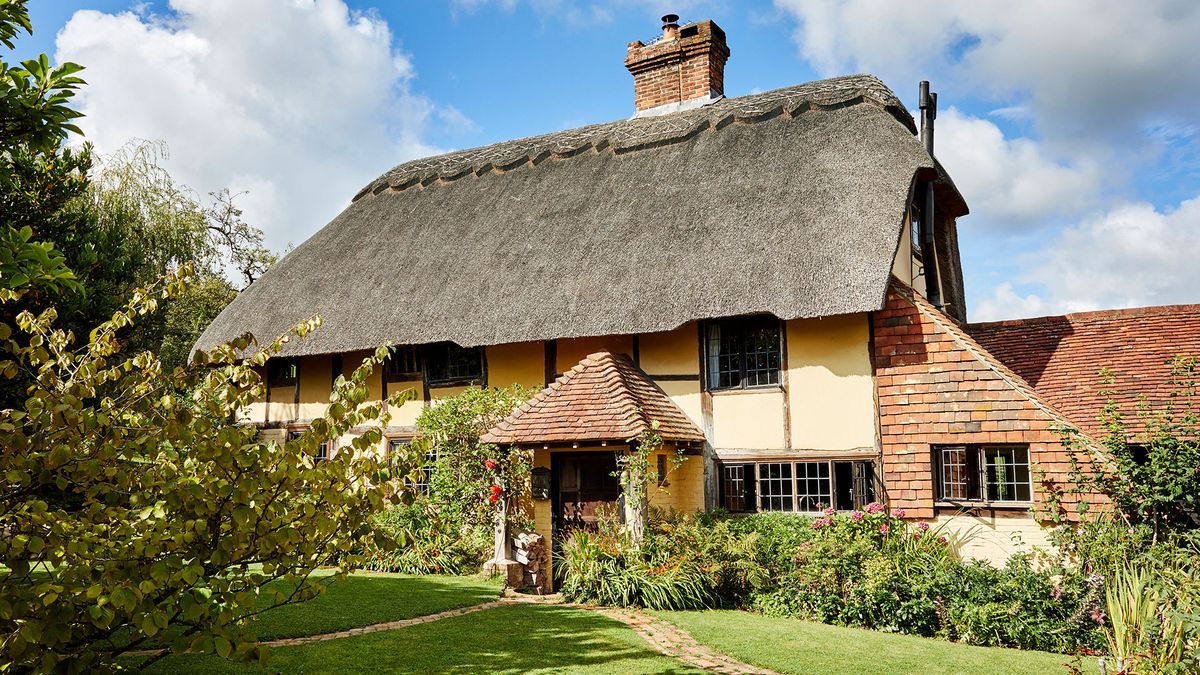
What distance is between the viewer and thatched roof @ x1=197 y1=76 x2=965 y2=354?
12086mm

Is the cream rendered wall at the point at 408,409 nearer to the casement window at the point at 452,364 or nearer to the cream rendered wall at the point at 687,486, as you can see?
the casement window at the point at 452,364

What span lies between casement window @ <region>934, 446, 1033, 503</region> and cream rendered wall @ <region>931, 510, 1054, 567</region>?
0.22 m

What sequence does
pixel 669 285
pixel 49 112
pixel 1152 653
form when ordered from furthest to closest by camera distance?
pixel 669 285, pixel 1152 653, pixel 49 112

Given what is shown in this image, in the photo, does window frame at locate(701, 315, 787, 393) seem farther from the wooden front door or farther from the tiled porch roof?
the wooden front door

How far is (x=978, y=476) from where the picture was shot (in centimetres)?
1118

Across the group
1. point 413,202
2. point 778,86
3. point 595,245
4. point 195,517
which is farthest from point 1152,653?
point 413,202

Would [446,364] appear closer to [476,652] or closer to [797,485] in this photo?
[797,485]

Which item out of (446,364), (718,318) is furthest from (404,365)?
(718,318)

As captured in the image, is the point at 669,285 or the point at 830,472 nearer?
the point at 830,472

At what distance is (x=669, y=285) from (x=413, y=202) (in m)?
7.51

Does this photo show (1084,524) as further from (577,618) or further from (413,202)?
(413,202)

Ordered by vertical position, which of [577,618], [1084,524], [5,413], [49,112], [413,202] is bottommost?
[577,618]

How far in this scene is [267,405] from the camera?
17.2 metres

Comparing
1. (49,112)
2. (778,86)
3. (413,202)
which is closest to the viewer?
(49,112)
